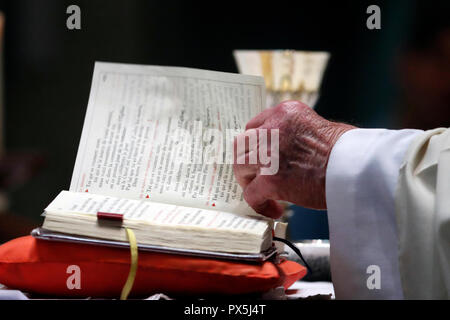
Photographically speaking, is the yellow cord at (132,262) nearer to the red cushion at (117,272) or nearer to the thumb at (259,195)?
the red cushion at (117,272)

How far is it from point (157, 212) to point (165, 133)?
0.33ft

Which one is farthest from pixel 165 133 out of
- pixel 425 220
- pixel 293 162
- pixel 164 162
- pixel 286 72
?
pixel 286 72

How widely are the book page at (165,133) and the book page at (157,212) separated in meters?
0.02

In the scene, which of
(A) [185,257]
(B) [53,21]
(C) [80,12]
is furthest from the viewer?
(B) [53,21]

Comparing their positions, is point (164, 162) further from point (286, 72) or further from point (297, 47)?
point (297, 47)

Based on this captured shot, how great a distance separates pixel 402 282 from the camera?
561mm

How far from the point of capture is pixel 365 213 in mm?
595

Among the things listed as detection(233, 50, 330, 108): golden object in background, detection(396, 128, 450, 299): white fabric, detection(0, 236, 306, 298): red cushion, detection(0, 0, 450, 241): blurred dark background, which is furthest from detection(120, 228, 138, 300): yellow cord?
detection(0, 0, 450, 241): blurred dark background

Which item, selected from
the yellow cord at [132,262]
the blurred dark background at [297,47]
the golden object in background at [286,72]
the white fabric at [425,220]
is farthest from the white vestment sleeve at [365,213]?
the blurred dark background at [297,47]

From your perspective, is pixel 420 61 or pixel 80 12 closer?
pixel 80 12

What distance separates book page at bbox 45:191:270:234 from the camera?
23.5 inches
